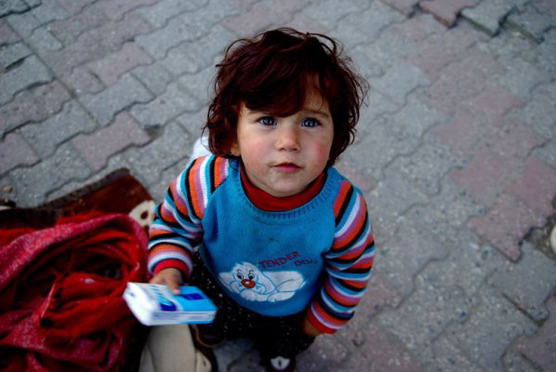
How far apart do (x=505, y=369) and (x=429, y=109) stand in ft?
5.00

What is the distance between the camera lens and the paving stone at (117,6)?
3.01m

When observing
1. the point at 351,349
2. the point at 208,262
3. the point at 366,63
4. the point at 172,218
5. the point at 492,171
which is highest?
the point at 172,218

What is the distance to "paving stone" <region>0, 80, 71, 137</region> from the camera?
2438 millimetres

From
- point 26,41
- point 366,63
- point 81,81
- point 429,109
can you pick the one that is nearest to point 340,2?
point 366,63

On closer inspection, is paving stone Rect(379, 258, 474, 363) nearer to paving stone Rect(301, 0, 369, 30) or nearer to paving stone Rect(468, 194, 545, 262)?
paving stone Rect(468, 194, 545, 262)

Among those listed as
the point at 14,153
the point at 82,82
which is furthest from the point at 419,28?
the point at 14,153

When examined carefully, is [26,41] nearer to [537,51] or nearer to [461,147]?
[461,147]

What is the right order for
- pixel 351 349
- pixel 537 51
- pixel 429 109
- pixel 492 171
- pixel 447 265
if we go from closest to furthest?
pixel 351 349 < pixel 447 265 < pixel 492 171 < pixel 429 109 < pixel 537 51

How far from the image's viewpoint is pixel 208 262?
4.66 feet

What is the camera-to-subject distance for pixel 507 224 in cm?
236

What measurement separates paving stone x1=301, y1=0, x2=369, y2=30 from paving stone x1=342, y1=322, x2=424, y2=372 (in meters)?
2.09

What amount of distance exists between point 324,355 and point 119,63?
2.08 metres

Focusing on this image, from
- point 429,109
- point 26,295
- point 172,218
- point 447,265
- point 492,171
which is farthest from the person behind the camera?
point 429,109

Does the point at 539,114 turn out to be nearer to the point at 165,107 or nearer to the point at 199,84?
the point at 199,84
